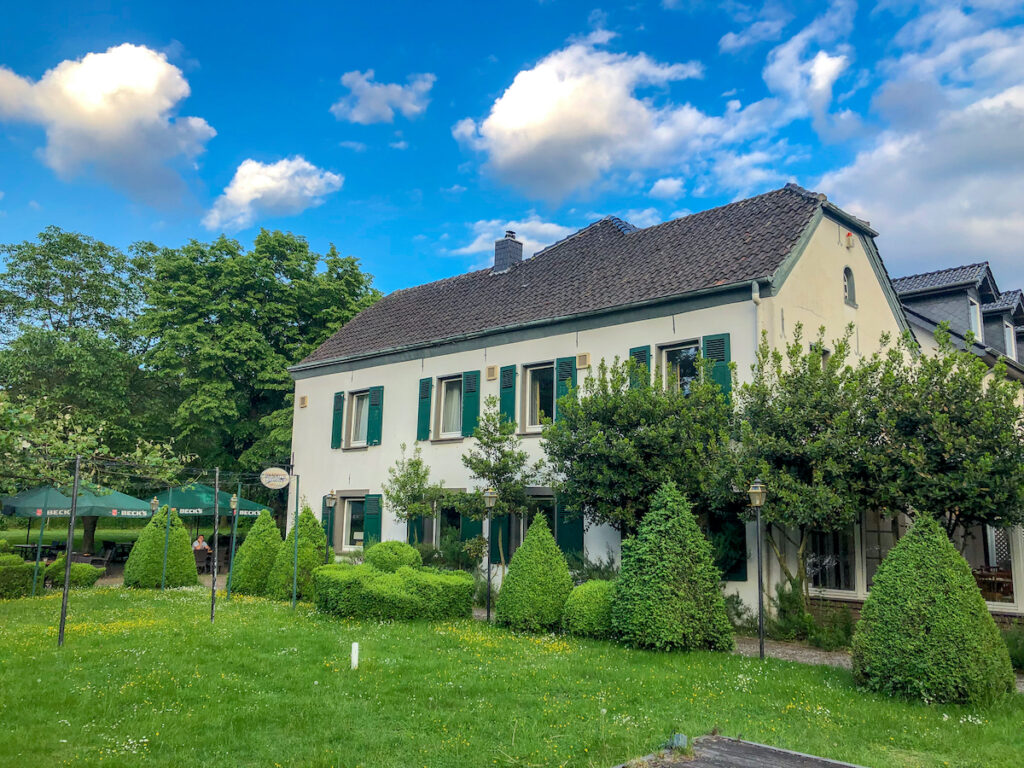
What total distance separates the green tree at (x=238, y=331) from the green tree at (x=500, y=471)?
39.7ft

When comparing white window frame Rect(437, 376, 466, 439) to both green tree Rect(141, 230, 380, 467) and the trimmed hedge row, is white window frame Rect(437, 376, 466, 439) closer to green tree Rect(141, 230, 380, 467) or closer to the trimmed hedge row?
the trimmed hedge row

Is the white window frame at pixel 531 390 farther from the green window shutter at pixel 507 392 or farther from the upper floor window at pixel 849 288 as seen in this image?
the upper floor window at pixel 849 288

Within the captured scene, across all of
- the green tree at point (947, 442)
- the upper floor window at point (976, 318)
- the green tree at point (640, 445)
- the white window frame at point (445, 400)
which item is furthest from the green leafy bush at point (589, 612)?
the upper floor window at point (976, 318)

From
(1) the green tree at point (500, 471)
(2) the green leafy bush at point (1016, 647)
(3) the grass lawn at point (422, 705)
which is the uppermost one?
(1) the green tree at point (500, 471)

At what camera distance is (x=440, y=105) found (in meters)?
16.6

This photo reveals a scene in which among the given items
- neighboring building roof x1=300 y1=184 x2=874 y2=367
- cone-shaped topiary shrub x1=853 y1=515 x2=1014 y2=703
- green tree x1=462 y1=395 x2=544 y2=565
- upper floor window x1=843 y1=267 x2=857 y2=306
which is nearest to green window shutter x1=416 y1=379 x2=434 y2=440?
neighboring building roof x1=300 y1=184 x2=874 y2=367

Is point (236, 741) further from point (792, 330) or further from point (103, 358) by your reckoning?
point (103, 358)

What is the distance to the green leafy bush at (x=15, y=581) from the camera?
17062 mm

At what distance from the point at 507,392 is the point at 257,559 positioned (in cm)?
738

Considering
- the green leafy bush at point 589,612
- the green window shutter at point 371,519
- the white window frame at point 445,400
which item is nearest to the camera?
the green leafy bush at point 589,612

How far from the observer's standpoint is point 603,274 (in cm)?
1853

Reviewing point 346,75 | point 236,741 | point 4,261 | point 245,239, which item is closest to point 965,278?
point 346,75

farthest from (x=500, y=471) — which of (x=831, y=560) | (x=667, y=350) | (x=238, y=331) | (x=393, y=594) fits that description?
(x=238, y=331)

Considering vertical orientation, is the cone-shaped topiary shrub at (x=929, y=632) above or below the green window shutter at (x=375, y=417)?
below
